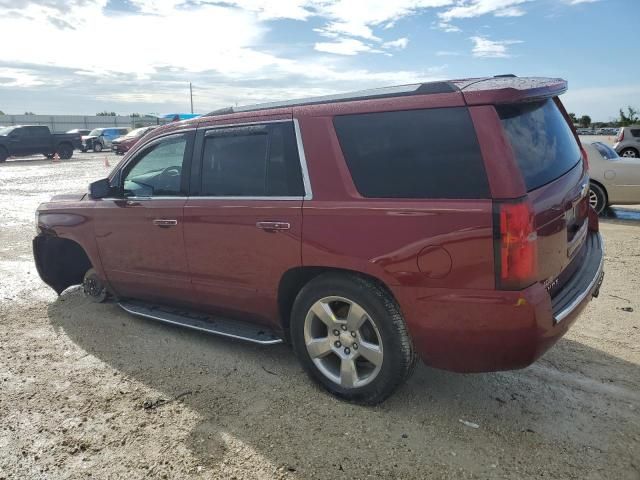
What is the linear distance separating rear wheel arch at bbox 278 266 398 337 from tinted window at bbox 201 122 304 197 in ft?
1.61

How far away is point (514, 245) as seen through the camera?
2.55 meters

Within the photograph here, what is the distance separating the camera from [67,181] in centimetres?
1702

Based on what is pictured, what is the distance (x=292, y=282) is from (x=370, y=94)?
4.24 ft

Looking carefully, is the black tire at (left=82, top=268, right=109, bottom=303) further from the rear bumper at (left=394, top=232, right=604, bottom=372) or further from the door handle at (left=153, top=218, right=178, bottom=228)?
the rear bumper at (left=394, top=232, right=604, bottom=372)

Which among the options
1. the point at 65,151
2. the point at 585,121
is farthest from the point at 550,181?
the point at 585,121

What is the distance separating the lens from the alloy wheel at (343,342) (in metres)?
3.09

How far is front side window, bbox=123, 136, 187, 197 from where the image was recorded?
4070 millimetres

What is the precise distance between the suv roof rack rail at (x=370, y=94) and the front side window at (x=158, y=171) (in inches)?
20.4

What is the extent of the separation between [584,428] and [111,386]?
2.95 metres

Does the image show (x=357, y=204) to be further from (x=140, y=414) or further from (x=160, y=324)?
(x=160, y=324)

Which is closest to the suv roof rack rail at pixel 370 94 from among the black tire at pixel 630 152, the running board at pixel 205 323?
the running board at pixel 205 323

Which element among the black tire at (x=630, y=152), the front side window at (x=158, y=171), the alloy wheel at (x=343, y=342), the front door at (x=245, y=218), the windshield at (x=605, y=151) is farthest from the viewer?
the black tire at (x=630, y=152)

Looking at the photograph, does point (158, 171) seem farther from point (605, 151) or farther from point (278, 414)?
point (605, 151)

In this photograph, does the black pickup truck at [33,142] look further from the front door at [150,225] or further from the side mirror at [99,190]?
the front door at [150,225]
